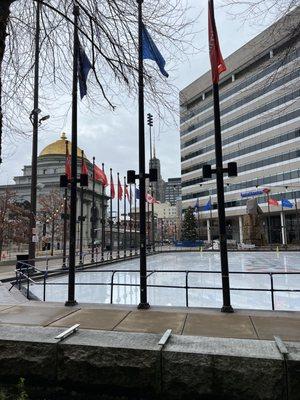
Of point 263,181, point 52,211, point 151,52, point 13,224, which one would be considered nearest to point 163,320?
point 151,52

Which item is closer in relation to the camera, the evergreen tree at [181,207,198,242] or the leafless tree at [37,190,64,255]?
the leafless tree at [37,190,64,255]

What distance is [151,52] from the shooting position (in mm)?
8047

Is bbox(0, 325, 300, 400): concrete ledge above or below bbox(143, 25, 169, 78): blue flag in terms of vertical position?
below

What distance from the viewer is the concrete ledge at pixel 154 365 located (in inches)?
166

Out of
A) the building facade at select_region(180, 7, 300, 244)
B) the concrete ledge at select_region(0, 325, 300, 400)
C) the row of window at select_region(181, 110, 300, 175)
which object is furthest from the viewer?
the building facade at select_region(180, 7, 300, 244)

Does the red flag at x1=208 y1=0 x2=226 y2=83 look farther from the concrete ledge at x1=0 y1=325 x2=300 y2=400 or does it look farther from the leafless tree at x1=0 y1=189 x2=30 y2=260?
the leafless tree at x1=0 y1=189 x2=30 y2=260

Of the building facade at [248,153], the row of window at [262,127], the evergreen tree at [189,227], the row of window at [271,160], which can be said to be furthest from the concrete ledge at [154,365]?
the evergreen tree at [189,227]

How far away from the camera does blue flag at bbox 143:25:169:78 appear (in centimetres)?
768

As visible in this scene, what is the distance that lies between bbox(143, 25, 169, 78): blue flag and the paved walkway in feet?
16.0

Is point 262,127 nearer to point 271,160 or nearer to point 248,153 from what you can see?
point 248,153

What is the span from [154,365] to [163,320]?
115 inches

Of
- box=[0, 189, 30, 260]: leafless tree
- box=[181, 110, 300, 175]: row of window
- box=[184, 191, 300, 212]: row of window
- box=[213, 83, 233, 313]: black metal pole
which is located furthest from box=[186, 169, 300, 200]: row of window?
box=[213, 83, 233, 313]: black metal pole

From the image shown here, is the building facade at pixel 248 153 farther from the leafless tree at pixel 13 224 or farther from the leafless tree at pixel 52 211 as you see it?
the leafless tree at pixel 13 224

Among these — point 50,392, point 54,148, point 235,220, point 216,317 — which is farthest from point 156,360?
point 54,148
